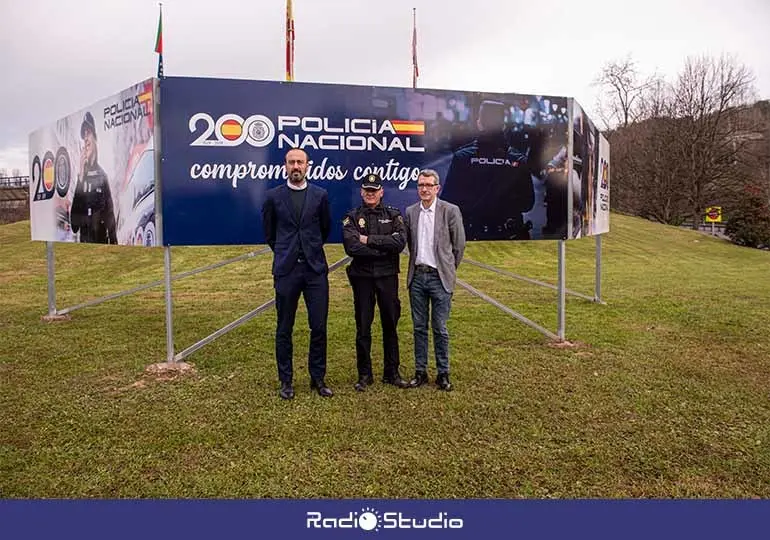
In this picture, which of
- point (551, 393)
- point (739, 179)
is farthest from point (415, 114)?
point (739, 179)

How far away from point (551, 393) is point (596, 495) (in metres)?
2.00

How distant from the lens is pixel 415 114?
266 inches

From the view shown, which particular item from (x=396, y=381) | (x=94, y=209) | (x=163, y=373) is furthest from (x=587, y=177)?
(x=94, y=209)

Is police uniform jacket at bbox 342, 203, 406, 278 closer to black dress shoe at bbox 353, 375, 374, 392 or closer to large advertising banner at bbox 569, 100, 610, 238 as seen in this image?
black dress shoe at bbox 353, 375, 374, 392

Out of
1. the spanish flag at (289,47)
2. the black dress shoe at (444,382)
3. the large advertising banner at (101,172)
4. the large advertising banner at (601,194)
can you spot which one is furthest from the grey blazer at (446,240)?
the spanish flag at (289,47)

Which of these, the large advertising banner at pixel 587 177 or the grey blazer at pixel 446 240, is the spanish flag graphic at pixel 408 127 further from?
the large advertising banner at pixel 587 177

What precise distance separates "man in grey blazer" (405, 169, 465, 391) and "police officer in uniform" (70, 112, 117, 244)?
144 inches

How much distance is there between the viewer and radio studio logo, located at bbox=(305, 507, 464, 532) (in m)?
3.25

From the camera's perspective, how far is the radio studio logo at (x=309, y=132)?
6266 millimetres

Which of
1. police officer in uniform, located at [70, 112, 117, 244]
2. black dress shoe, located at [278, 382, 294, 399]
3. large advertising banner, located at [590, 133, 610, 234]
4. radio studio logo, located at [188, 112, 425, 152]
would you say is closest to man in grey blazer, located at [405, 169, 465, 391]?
black dress shoe, located at [278, 382, 294, 399]

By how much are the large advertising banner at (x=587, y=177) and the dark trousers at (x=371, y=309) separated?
306cm

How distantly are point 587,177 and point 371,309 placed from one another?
4356 millimetres

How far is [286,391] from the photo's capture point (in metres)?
5.50

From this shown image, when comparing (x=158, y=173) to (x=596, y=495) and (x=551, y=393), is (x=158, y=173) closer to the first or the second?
(x=551, y=393)
